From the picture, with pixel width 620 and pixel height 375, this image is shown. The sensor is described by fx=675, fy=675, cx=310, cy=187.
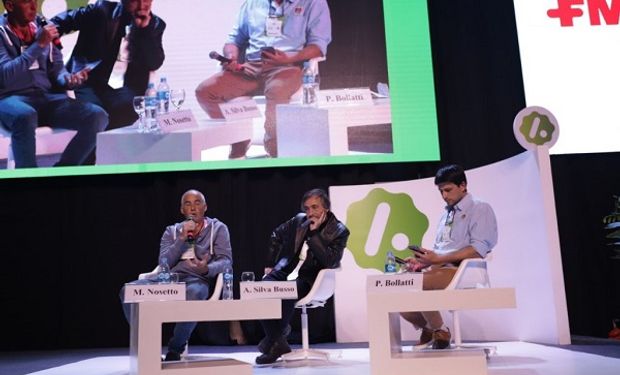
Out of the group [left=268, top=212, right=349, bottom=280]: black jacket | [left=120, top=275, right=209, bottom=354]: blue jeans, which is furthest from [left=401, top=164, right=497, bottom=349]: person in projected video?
[left=120, top=275, right=209, bottom=354]: blue jeans

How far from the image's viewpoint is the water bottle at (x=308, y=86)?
19.2 ft

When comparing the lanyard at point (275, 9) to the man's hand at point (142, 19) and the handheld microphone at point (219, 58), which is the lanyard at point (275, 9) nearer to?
the handheld microphone at point (219, 58)

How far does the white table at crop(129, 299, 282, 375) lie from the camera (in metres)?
2.99

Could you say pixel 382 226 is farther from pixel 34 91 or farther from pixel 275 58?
pixel 34 91

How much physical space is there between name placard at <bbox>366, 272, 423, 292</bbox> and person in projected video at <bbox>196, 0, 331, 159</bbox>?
2.82 meters

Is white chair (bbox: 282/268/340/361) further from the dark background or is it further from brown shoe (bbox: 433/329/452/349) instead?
the dark background

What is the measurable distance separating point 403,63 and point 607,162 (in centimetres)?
204

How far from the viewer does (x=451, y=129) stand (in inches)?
244

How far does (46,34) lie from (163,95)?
3.98 ft

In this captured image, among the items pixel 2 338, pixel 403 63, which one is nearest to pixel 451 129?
pixel 403 63

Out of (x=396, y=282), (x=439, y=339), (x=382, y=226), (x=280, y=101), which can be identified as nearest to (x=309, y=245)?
(x=439, y=339)

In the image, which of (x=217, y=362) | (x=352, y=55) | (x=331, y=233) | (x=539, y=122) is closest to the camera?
(x=217, y=362)

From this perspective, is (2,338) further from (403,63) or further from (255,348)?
(403,63)

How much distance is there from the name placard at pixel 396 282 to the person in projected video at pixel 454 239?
581 mm
